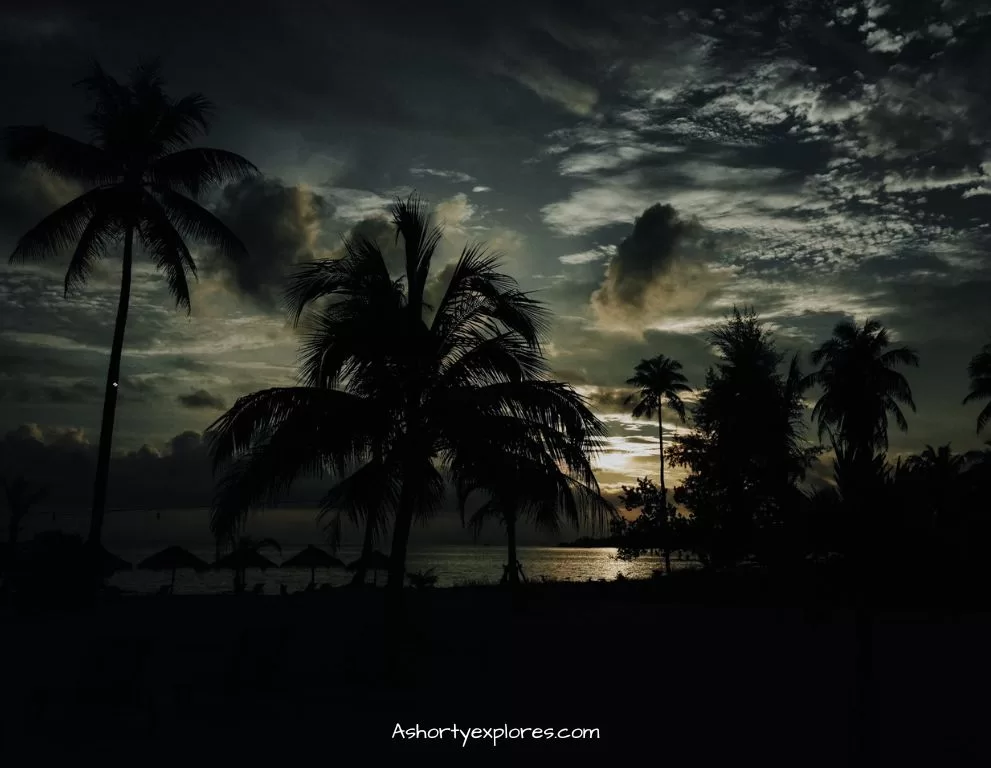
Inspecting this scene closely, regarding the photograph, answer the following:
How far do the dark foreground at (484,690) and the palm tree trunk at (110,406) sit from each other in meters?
3.02

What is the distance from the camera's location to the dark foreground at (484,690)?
A: 807 centimetres

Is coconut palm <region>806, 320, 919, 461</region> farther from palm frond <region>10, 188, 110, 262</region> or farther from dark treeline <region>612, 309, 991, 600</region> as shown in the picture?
palm frond <region>10, 188, 110, 262</region>

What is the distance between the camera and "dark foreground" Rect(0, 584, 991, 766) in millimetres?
8070

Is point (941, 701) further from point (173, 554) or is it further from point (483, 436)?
point (173, 554)

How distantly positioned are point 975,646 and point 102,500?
21.4m

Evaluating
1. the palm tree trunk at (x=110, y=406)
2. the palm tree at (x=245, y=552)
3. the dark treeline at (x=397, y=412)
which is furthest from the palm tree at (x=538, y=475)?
the palm tree at (x=245, y=552)

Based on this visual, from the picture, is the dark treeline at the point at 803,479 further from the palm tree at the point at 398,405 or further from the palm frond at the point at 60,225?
the palm frond at the point at 60,225

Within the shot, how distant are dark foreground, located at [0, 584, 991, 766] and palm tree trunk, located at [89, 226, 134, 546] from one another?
119 inches

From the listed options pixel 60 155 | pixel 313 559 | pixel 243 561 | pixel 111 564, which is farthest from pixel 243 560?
pixel 60 155

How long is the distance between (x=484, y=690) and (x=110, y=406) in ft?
49.3

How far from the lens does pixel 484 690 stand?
36.0 feet

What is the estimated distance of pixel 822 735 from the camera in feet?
28.0

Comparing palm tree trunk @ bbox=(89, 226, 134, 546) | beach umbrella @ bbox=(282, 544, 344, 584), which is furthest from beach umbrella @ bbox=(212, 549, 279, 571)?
palm tree trunk @ bbox=(89, 226, 134, 546)

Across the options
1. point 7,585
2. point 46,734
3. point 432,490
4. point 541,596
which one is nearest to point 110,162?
point 7,585
